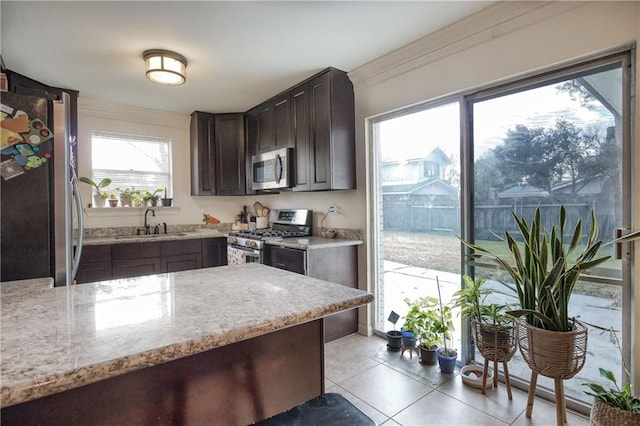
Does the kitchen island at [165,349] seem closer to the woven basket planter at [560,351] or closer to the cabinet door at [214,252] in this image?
the woven basket planter at [560,351]

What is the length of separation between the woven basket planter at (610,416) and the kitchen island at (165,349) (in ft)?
4.52

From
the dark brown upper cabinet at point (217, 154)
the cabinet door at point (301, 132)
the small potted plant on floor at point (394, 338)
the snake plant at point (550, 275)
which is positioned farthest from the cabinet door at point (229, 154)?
the snake plant at point (550, 275)

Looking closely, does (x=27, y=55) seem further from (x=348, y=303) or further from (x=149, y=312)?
(x=348, y=303)

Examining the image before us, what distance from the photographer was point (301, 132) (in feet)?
10.9

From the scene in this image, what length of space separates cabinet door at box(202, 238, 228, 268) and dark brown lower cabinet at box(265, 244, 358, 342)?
1104 millimetres

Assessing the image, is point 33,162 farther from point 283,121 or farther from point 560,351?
point 560,351

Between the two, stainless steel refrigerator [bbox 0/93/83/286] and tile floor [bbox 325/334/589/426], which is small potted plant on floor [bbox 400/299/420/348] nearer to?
tile floor [bbox 325/334/589/426]

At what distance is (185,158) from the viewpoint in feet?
14.5

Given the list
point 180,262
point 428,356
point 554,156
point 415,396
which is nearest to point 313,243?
point 428,356

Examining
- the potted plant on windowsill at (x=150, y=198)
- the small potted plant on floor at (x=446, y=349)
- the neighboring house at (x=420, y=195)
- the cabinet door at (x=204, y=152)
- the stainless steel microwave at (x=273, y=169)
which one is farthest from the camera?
the cabinet door at (x=204, y=152)

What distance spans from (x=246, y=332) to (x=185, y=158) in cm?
410

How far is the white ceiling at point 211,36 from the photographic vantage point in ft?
6.63

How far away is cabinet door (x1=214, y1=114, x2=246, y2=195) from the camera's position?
430 centimetres

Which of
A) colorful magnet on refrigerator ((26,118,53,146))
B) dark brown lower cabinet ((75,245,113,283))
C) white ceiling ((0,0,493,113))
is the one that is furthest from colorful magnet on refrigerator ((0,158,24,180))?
dark brown lower cabinet ((75,245,113,283))
